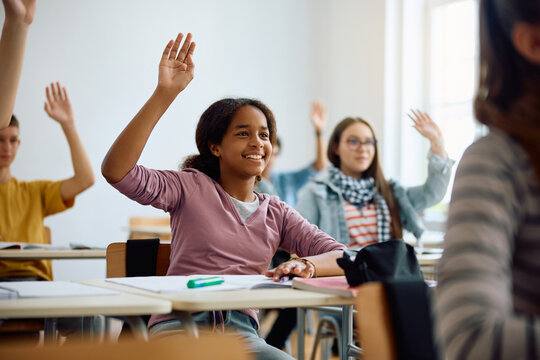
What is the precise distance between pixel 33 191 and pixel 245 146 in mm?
1447

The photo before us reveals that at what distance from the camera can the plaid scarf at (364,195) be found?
324 cm

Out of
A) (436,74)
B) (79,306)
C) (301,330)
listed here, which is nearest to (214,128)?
(301,330)

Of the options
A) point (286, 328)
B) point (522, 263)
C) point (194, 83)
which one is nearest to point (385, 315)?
point (522, 263)

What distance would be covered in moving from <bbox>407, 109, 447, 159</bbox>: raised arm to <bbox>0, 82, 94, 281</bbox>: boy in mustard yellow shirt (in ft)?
5.63

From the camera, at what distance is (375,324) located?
936 mm

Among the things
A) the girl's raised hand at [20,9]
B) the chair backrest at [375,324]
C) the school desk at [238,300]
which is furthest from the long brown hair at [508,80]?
the girl's raised hand at [20,9]

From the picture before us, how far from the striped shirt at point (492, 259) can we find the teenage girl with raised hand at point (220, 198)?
2.70 feet

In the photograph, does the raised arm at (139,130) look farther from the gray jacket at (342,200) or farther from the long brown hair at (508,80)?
the gray jacket at (342,200)

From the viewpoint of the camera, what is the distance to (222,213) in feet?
6.29

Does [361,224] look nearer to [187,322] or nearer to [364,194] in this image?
[364,194]

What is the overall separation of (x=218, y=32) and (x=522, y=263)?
19.3ft

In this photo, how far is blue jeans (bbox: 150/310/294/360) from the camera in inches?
58.7

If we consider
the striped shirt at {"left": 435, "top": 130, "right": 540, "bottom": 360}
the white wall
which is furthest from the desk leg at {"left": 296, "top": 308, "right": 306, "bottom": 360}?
the white wall

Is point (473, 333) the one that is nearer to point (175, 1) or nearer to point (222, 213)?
point (222, 213)
